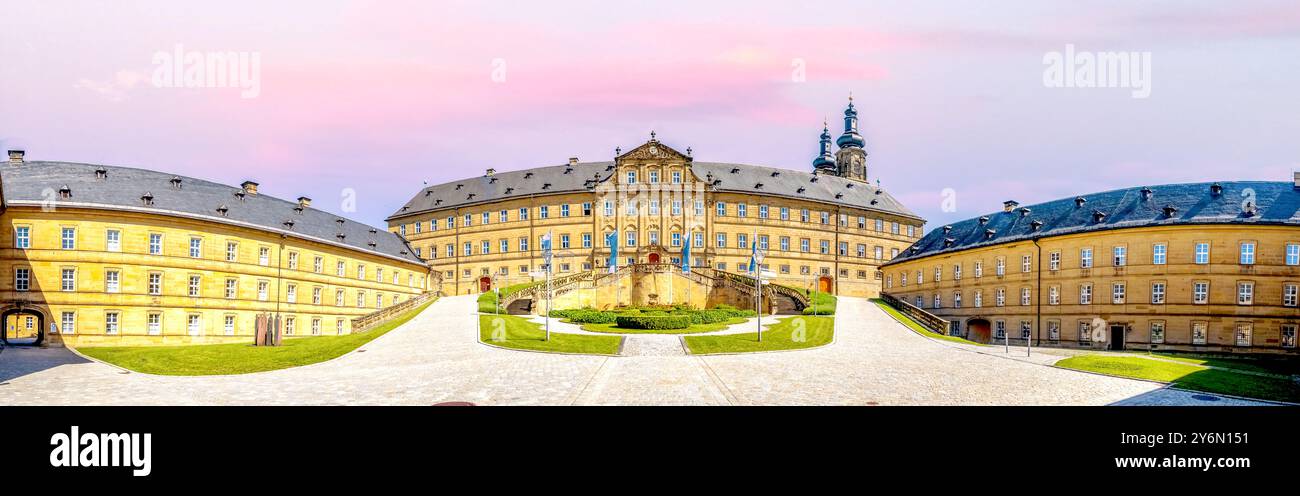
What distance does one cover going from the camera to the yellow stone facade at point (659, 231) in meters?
68.3

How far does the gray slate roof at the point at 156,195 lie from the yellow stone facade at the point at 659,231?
66.5 feet

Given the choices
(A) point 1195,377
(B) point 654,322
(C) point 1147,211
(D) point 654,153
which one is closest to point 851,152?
(D) point 654,153

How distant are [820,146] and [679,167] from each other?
43.4 metres

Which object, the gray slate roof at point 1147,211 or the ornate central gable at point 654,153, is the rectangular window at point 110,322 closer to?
the ornate central gable at point 654,153

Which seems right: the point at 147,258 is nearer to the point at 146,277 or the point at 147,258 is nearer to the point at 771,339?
the point at 146,277

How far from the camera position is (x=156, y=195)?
1608 inches

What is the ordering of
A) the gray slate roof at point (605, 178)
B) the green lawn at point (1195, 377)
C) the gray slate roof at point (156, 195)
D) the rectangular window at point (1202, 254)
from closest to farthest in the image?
1. the green lawn at point (1195, 377)
2. the gray slate roof at point (156, 195)
3. the rectangular window at point (1202, 254)
4. the gray slate roof at point (605, 178)

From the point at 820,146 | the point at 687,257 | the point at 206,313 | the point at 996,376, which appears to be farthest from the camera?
the point at 820,146

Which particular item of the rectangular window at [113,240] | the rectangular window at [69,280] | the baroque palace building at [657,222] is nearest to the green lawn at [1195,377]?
the baroque palace building at [657,222]

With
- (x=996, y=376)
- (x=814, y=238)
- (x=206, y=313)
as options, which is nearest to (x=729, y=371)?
(x=996, y=376)

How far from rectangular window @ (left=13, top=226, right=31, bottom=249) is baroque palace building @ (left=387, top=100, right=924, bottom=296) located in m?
Result: 38.1

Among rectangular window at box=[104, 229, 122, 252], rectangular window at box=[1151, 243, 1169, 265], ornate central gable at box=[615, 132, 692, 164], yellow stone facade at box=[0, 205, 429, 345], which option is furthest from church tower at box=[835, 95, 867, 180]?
rectangular window at box=[104, 229, 122, 252]
